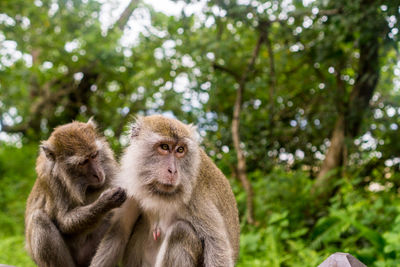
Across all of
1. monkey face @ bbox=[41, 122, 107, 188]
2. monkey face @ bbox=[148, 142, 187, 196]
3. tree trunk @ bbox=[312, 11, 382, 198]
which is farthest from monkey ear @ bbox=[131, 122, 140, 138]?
tree trunk @ bbox=[312, 11, 382, 198]

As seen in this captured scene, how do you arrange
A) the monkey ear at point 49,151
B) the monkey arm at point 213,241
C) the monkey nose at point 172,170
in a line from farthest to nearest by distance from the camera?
the monkey ear at point 49,151
the monkey arm at point 213,241
the monkey nose at point 172,170

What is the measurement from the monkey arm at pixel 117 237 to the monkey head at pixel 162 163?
0.86 feet

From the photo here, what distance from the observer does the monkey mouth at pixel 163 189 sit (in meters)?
3.25

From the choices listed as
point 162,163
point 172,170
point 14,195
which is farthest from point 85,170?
point 14,195

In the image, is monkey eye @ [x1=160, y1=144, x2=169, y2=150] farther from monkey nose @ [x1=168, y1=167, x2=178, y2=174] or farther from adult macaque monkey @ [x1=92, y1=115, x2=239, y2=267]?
monkey nose @ [x1=168, y1=167, x2=178, y2=174]

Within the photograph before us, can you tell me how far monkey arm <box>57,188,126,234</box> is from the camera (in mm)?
3488

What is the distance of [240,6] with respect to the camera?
573cm

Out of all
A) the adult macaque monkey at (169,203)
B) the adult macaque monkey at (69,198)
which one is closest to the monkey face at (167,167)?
the adult macaque monkey at (169,203)

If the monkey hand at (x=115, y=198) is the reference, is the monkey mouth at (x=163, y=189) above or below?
above

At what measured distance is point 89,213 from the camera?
11.9ft

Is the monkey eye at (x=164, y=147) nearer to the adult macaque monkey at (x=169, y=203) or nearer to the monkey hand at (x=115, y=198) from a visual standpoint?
the adult macaque monkey at (x=169, y=203)

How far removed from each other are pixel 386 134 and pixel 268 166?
79.0 inches

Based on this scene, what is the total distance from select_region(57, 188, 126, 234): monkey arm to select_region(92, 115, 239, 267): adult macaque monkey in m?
0.11

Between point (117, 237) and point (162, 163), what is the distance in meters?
0.84
